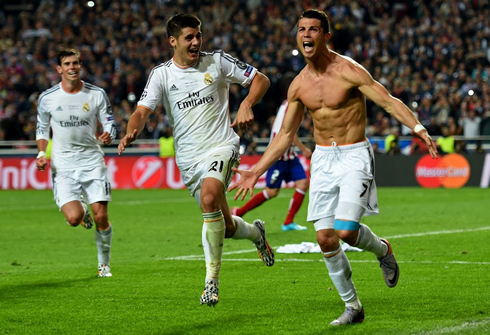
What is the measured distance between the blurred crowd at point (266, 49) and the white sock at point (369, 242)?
66.0 feet

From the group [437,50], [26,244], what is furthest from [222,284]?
[437,50]

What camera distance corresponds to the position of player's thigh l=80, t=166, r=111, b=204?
10.8 metres

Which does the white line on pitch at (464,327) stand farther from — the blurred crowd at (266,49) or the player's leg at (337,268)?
the blurred crowd at (266,49)

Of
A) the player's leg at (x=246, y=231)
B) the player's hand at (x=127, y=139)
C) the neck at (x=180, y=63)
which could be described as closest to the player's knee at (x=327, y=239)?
the player's leg at (x=246, y=231)

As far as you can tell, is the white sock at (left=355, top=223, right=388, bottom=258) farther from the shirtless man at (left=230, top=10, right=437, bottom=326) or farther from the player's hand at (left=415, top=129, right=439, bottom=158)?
the player's hand at (left=415, top=129, right=439, bottom=158)

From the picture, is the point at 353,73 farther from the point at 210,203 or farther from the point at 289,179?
the point at 289,179

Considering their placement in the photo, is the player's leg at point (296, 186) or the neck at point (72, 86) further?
the player's leg at point (296, 186)

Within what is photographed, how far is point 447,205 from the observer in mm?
20406

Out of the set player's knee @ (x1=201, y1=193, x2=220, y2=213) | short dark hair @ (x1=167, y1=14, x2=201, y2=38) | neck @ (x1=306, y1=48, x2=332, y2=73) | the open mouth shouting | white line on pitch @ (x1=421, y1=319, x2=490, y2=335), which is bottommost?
white line on pitch @ (x1=421, y1=319, x2=490, y2=335)

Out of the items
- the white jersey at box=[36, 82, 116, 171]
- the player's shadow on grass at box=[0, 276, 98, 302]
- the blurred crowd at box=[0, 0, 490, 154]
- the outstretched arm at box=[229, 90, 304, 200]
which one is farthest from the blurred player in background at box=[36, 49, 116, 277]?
the blurred crowd at box=[0, 0, 490, 154]

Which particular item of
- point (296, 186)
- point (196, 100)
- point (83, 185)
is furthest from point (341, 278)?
point (296, 186)

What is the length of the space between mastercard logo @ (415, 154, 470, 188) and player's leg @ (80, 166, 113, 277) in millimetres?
16839

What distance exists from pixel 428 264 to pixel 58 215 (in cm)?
1096

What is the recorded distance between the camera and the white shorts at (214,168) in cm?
828
